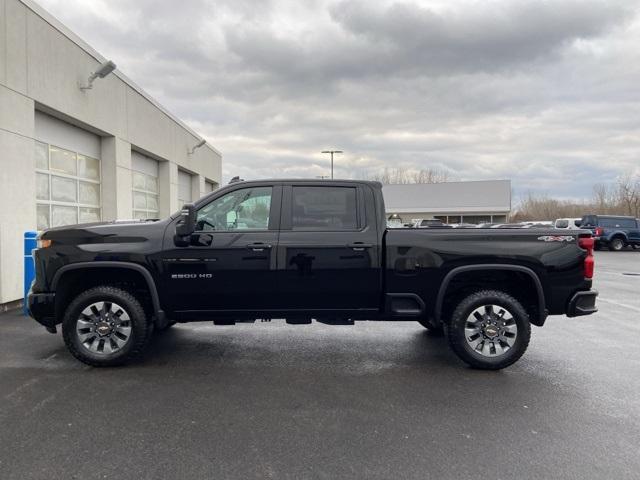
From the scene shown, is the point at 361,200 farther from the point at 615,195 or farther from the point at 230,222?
the point at 615,195

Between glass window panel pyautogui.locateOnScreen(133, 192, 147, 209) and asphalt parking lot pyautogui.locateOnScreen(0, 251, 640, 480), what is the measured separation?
8.80 m

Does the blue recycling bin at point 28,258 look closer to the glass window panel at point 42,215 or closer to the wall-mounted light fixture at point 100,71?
the glass window panel at point 42,215

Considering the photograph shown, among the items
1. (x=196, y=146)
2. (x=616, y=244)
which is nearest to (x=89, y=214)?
(x=196, y=146)

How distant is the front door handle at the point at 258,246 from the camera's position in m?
4.76

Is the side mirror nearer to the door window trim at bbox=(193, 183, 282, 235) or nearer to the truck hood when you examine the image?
the door window trim at bbox=(193, 183, 282, 235)

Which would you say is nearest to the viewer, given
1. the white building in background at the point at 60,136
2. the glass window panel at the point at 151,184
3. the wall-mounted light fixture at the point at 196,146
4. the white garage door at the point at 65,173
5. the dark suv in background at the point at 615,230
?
the white building in background at the point at 60,136

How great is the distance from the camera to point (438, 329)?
6.34 m

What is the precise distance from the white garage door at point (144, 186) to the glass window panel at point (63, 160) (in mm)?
3465

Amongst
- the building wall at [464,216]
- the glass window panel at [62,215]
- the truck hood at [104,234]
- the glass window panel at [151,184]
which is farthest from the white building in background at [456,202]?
the truck hood at [104,234]

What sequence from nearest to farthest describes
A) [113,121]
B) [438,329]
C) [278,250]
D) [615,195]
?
1. [278,250]
2. [438,329]
3. [113,121]
4. [615,195]

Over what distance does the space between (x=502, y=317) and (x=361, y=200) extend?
1965mm

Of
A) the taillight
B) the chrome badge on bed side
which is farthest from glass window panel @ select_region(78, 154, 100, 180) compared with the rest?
the taillight

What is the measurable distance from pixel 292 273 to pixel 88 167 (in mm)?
8918

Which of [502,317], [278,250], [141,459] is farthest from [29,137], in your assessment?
[502,317]
